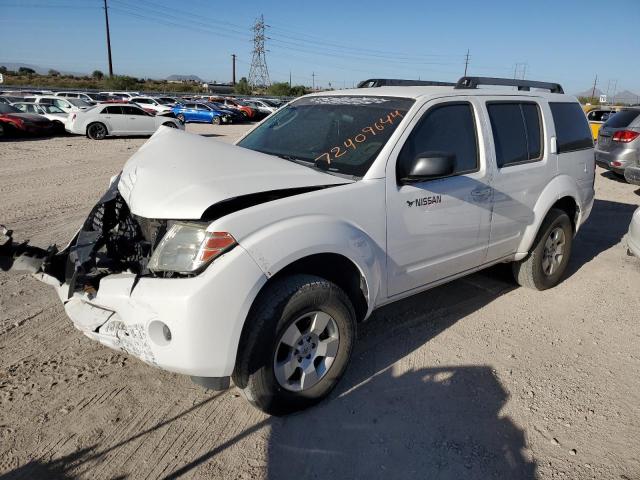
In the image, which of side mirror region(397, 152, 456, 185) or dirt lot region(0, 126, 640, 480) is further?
side mirror region(397, 152, 456, 185)

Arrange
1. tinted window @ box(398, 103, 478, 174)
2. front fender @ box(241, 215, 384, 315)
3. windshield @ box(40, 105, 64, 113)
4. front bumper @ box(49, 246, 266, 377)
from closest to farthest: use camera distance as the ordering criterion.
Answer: front bumper @ box(49, 246, 266, 377) → front fender @ box(241, 215, 384, 315) → tinted window @ box(398, 103, 478, 174) → windshield @ box(40, 105, 64, 113)

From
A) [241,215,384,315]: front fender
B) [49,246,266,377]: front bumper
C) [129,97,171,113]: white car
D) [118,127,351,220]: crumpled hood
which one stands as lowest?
[129,97,171,113]: white car

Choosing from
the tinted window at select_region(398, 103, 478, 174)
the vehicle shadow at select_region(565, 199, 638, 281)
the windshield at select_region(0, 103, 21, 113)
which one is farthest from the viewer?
the windshield at select_region(0, 103, 21, 113)

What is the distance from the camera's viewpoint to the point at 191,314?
2.38m

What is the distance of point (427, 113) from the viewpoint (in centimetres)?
348

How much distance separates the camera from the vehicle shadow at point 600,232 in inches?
241

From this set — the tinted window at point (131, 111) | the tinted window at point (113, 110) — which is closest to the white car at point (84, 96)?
the tinted window at point (131, 111)

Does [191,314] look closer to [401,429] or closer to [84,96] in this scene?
[401,429]

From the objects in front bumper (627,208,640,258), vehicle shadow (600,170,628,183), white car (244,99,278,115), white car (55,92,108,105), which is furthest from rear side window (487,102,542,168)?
white car (244,99,278,115)

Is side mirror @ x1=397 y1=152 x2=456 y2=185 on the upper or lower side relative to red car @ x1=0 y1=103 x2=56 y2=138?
upper

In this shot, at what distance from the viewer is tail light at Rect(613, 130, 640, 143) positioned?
1050cm

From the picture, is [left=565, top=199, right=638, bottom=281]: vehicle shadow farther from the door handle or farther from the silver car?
the door handle

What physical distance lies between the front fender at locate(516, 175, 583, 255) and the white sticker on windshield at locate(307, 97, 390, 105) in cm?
181

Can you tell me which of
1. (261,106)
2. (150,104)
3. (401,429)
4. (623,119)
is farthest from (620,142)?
(261,106)
